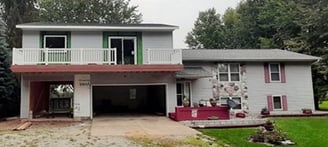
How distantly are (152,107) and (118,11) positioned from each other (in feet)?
61.2

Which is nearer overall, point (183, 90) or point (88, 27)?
point (88, 27)

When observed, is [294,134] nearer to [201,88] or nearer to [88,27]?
[201,88]

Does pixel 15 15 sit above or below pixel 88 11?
below

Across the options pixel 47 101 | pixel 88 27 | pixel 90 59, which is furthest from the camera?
pixel 47 101

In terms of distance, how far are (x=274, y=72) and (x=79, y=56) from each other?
1249cm

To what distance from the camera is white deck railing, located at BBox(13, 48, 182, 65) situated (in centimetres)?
1628

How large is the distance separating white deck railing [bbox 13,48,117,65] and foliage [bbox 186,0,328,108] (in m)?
15.4

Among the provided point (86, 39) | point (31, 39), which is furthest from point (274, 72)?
point (31, 39)

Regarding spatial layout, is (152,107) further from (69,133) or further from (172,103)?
(69,133)

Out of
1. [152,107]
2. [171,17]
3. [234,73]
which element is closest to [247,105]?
[234,73]

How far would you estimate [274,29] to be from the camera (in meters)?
39.6

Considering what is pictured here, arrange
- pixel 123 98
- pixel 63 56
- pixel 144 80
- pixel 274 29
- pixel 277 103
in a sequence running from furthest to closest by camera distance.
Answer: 1. pixel 274 29
2. pixel 123 98
3. pixel 277 103
4. pixel 144 80
5. pixel 63 56

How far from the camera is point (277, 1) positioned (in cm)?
3747

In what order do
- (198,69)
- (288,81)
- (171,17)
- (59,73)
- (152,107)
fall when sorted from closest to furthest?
(59,73) → (198,69) → (288,81) → (152,107) → (171,17)
